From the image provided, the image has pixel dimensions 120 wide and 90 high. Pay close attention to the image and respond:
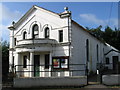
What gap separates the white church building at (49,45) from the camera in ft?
60.4

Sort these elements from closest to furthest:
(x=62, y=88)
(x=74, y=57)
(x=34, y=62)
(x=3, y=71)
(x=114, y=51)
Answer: (x=62, y=88) → (x=3, y=71) → (x=74, y=57) → (x=34, y=62) → (x=114, y=51)

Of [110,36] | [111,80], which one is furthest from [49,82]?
[110,36]

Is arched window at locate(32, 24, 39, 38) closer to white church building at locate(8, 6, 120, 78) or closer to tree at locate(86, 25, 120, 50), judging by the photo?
white church building at locate(8, 6, 120, 78)

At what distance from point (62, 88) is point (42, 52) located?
324 inches

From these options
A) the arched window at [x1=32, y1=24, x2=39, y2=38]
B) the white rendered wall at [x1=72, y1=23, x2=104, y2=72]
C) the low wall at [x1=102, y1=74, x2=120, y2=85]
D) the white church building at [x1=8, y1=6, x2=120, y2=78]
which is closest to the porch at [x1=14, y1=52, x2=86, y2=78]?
the white church building at [x1=8, y1=6, x2=120, y2=78]

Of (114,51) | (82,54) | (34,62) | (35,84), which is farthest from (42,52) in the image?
(114,51)

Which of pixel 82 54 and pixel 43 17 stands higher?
pixel 43 17

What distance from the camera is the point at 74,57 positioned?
63.5 ft

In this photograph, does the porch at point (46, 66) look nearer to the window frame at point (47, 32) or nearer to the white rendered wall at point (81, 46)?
the white rendered wall at point (81, 46)

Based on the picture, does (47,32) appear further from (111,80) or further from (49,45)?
(111,80)

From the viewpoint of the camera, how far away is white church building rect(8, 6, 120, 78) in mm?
18422

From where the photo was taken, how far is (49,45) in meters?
19.4

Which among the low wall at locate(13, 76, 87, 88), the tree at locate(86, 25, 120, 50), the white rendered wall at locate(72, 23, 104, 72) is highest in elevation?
the tree at locate(86, 25, 120, 50)

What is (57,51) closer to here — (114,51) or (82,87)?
(82,87)
